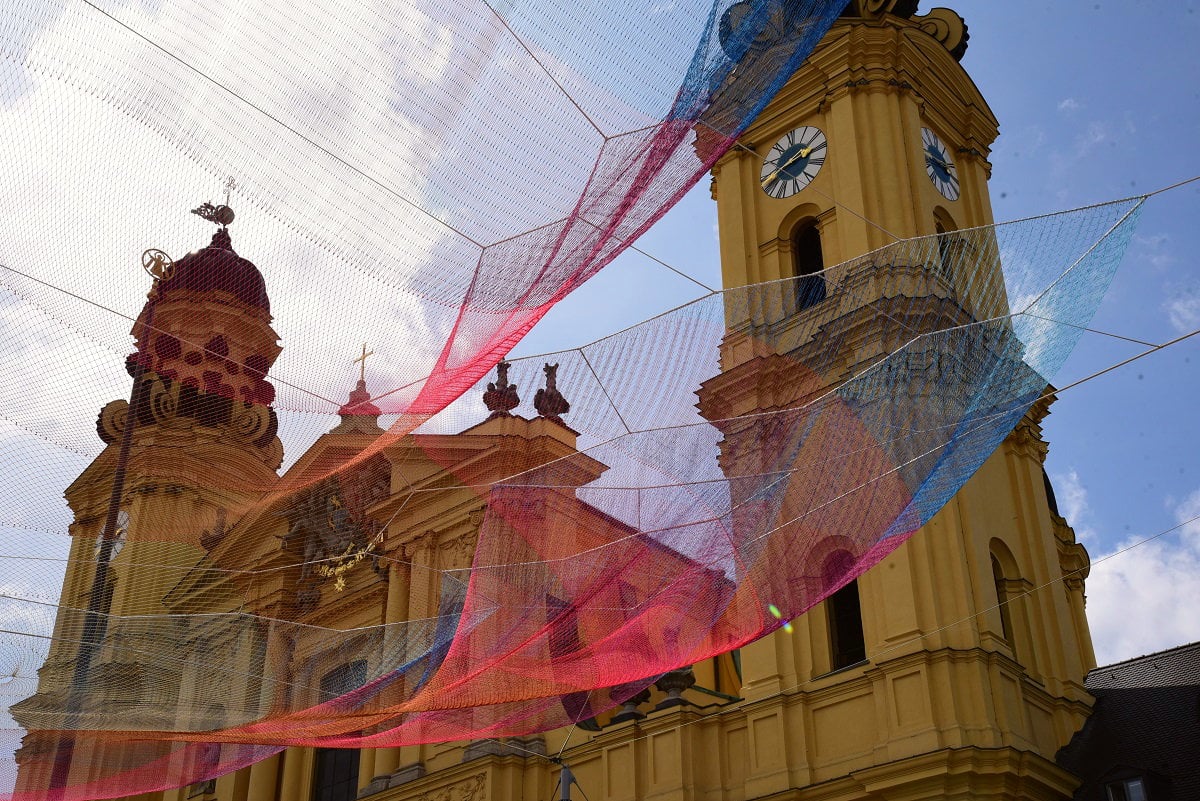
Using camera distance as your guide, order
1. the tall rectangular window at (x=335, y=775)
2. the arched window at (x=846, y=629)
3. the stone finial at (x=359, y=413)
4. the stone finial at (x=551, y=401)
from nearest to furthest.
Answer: the stone finial at (x=359, y=413), the stone finial at (x=551, y=401), the arched window at (x=846, y=629), the tall rectangular window at (x=335, y=775)

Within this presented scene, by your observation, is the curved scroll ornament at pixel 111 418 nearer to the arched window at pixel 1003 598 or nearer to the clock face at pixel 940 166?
the arched window at pixel 1003 598

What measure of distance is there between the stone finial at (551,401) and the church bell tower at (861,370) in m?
1.04

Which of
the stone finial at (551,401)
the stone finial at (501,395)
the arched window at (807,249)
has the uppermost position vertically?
the arched window at (807,249)

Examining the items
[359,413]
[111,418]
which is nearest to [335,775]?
[111,418]

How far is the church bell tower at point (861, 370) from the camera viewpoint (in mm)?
10953

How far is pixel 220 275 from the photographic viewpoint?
6.54 m

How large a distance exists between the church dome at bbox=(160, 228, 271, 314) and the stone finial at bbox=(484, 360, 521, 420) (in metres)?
2.64

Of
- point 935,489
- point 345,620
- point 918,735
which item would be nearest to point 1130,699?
point 918,735

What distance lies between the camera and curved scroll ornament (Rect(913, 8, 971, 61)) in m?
21.5

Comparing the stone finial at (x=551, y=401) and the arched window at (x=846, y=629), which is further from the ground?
the arched window at (x=846, y=629)

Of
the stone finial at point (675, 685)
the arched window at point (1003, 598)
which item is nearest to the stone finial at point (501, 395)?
the stone finial at point (675, 685)

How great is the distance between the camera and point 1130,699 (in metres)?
17.1

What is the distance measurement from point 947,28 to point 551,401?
50.0 feet

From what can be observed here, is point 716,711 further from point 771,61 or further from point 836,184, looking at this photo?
point 771,61
